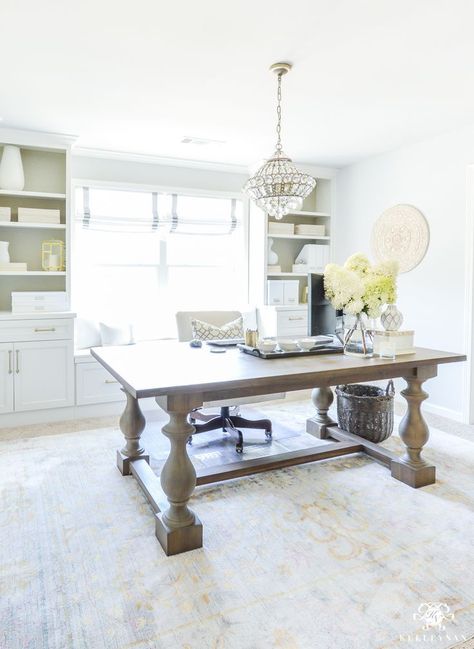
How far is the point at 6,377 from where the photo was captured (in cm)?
387

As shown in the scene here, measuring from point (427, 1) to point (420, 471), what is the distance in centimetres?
240

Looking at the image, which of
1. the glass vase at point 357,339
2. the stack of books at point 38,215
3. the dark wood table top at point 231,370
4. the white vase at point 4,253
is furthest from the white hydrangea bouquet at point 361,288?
the white vase at point 4,253

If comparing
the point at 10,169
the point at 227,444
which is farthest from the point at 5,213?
the point at 227,444

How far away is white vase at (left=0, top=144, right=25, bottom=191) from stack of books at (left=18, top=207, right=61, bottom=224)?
8.2 inches

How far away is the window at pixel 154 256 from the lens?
4711 mm

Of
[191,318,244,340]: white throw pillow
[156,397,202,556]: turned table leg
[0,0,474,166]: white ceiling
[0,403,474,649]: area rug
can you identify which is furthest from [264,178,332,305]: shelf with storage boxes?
[156,397,202,556]: turned table leg

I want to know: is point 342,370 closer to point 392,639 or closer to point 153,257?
point 392,639

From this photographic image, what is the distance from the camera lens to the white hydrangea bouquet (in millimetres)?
2613

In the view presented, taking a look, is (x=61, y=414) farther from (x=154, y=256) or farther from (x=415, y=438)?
(x=415, y=438)

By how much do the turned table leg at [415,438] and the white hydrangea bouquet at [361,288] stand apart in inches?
12.8

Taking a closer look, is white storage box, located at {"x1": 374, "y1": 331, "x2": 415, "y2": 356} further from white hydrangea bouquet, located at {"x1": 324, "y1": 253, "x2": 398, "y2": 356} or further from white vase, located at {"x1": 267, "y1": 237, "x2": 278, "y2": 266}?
white vase, located at {"x1": 267, "y1": 237, "x2": 278, "y2": 266}

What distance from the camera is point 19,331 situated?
390 centimetres

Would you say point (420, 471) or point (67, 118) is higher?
point (67, 118)

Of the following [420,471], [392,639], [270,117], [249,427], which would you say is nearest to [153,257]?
[270,117]
